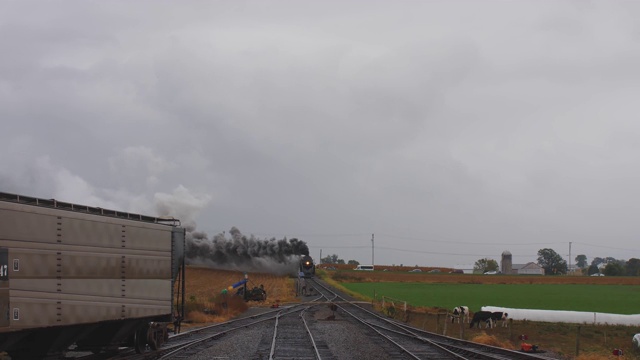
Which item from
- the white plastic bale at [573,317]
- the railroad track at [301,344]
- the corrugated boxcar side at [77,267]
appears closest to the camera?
the corrugated boxcar side at [77,267]

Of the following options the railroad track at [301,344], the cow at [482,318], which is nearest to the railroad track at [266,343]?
the railroad track at [301,344]

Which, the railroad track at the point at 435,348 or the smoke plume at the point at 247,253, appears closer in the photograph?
the railroad track at the point at 435,348

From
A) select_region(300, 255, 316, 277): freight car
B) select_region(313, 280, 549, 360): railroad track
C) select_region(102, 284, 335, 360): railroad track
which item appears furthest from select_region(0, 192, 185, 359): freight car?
select_region(300, 255, 316, 277): freight car

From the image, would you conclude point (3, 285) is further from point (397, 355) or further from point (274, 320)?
point (274, 320)

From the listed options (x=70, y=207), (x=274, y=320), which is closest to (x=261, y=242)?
(x=274, y=320)

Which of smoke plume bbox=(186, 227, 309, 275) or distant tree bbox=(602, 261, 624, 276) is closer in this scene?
smoke plume bbox=(186, 227, 309, 275)

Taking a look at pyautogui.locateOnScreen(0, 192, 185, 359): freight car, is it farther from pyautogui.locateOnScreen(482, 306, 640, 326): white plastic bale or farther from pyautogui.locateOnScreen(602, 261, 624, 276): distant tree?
pyautogui.locateOnScreen(602, 261, 624, 276): distant tree

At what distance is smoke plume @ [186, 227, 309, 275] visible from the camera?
94312 mm

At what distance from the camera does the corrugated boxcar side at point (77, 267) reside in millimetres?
12484

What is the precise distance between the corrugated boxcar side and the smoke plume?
7399cm

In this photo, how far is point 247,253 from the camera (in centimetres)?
9881

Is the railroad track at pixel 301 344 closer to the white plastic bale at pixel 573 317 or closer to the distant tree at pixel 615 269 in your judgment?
the white plastic bale at pixel 573 317

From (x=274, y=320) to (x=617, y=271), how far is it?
185 m

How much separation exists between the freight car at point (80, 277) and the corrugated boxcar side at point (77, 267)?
0.02m
